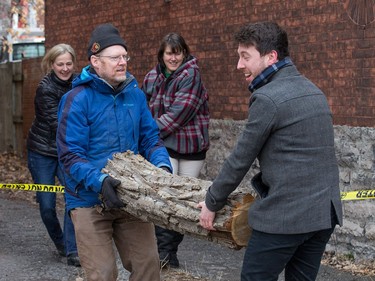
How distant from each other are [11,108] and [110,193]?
462 inches

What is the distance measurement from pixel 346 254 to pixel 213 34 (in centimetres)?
326

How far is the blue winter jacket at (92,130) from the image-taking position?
15.8 ft

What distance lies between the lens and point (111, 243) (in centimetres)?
501

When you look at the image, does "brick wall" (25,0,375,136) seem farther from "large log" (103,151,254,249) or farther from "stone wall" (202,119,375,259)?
"large log" (103,151,254,249)

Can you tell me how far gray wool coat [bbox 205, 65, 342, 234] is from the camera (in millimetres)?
4016

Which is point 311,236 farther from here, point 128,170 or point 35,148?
point 35,148

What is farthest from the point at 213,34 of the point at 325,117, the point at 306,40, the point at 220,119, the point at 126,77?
the point at 325,117

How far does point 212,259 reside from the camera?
757 cm

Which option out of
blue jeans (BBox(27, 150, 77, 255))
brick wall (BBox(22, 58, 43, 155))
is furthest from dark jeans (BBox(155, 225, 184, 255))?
brick wall (BBox(22, 58, 43, 155))

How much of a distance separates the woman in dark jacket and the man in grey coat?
3.32m

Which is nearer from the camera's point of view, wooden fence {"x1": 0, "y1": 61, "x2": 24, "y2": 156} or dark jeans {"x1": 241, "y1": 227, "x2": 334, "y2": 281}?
dark jeans {"x1": 241, "y1": 227, "x2": 334, "y2": 281}

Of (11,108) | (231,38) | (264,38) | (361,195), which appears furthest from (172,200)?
(11,108)

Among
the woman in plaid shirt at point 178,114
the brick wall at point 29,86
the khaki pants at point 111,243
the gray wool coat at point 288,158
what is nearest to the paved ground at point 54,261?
the woman in plaid shirt at point 178,114

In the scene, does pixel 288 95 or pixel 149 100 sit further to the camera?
pixel 149 100
